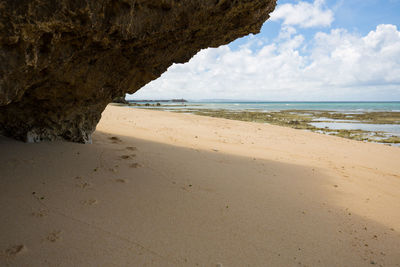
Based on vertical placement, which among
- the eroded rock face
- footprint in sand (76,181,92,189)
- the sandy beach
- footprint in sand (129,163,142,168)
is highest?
the eroded rock face

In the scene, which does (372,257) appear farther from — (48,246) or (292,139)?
(292,139)

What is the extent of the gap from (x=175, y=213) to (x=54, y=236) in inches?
57.6

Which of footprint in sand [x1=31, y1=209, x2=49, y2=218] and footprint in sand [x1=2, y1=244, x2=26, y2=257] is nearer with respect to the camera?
footprint in sand [x1=2, y1=244, x2=26, y2=257]

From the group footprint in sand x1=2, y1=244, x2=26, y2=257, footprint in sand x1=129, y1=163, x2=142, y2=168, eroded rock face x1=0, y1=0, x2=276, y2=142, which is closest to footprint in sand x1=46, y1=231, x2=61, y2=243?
footprint in sand x1=2, y1=244, x2=26, y2=257

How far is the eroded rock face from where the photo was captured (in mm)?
2658

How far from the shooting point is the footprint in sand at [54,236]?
2645 millimetres

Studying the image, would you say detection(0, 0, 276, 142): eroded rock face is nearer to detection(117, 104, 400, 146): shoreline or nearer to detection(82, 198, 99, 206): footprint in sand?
detection(82, 198, 99, 206): footprint in sand

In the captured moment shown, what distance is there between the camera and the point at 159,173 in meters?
4.89

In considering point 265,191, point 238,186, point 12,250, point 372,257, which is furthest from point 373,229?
point 12,250

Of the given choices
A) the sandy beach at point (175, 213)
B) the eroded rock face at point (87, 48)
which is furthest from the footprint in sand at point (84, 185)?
the eroded rock face at point (87, 48)

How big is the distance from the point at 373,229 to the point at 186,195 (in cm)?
286

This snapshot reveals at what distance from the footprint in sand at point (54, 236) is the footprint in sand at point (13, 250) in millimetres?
230

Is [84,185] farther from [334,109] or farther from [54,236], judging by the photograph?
[334,109]

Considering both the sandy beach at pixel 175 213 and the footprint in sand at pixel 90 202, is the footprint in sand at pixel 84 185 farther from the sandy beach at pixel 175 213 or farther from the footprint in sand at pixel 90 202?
the footprint in sand at pixel 90 202
